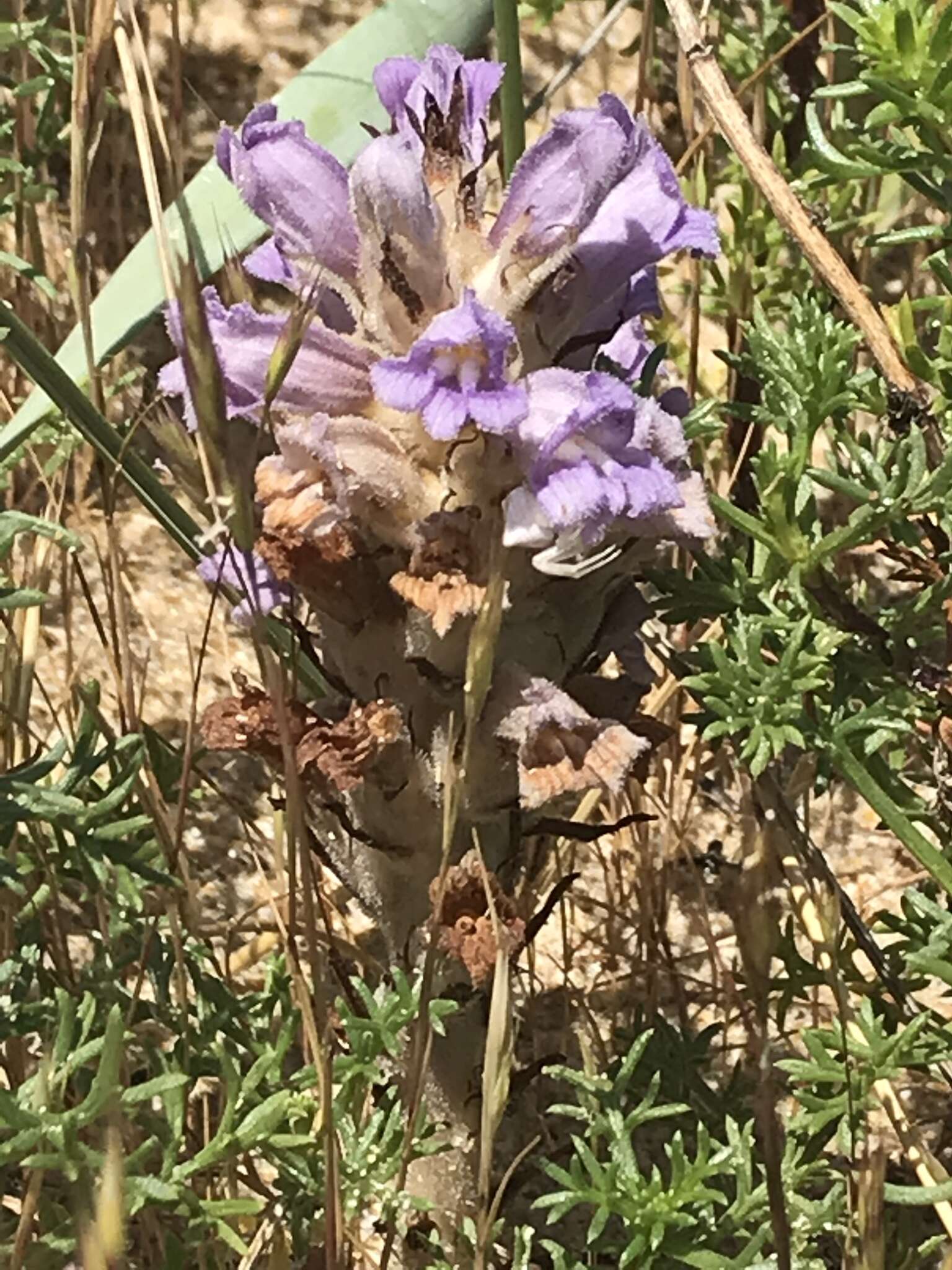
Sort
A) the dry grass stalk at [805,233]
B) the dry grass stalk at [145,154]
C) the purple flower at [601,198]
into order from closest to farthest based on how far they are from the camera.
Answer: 1. the dry grass stalk at [145,154]
2. the purple flower at [601,198]
3. the dry grass stalk at [805,233]

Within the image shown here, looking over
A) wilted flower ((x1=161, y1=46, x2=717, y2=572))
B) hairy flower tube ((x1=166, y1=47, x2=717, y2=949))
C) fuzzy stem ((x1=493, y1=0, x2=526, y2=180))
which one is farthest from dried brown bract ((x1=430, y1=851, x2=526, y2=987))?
fuzzy stem ((x1=493, y1=0, x2=526, y2=180))

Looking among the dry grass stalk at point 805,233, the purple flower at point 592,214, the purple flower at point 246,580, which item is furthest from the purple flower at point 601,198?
the purple flower at point 246,580

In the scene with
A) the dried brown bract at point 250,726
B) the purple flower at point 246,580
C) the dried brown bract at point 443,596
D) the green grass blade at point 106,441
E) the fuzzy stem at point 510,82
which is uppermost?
the fuzzy stem at point 510,82

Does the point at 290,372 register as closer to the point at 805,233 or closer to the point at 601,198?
the point at 601,198

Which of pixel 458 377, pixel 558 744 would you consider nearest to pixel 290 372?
pixel 458 377

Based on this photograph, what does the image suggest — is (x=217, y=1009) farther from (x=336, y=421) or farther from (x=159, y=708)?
(x=159, y=708)

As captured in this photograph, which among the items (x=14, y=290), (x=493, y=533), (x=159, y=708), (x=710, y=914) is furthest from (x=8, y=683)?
(x=710, y=914)

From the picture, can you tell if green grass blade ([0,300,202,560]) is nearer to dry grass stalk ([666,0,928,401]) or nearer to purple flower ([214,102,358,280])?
purple flower ([214,102,358,280])

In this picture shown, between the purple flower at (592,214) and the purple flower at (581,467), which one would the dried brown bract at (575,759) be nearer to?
the purple flower at (581,467)
